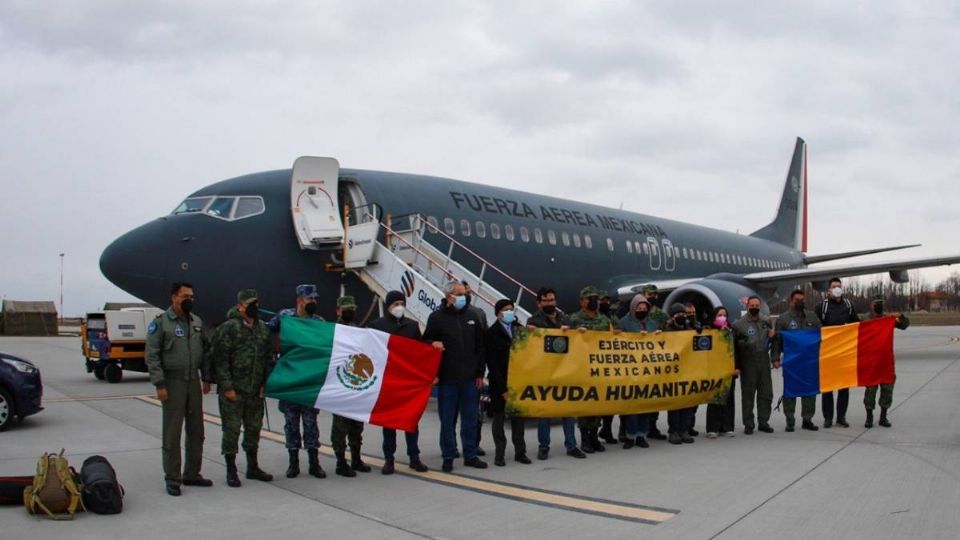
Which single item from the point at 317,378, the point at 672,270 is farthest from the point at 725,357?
the point at 672,270

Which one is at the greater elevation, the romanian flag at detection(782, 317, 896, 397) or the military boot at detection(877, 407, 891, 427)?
the romanian flag at detection(782, 317, 896, 397)

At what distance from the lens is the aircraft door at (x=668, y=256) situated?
22480 millimetres

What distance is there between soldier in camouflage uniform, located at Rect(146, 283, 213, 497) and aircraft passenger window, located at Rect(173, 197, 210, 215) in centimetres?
635

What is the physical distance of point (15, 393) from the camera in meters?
9.52

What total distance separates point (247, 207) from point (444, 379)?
6.50 meters

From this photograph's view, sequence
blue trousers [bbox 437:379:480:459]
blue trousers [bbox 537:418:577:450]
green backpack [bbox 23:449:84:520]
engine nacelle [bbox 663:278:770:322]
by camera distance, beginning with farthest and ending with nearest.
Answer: engine nacelle [bbox 663:278:770:322]
blue trousers [bbox 537:418:577:450]
blue trousers [bbox 437:379:480:459]
green backpack [bbox 23:449:84:520]

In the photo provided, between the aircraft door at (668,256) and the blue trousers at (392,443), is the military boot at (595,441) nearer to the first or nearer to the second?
the blue trousers at (392,443)

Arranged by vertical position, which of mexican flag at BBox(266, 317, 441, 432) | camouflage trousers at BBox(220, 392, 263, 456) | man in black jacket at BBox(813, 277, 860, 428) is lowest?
camouflage trousers at BBox(220, 392, 263, 456)

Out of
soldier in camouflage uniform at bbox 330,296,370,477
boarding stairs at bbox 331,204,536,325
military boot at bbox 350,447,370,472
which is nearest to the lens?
soldier in camouflage uniform at bbox 330,296,370,477

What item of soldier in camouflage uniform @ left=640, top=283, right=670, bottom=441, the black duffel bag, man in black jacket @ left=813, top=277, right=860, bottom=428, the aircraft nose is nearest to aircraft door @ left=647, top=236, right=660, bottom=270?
man in black jacket @ left=813, top=277, right=860, bottom=428

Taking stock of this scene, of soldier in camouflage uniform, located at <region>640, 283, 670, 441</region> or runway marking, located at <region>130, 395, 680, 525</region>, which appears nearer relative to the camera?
runway marking, located at <region>130, 395, 680, 525</region>

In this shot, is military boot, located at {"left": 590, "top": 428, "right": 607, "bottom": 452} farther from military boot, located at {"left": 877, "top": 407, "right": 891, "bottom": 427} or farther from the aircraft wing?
the aircraft wing

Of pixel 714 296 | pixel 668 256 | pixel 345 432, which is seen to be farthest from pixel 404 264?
pixel 668 256

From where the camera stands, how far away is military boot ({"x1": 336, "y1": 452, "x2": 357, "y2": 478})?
7004 millimetres
